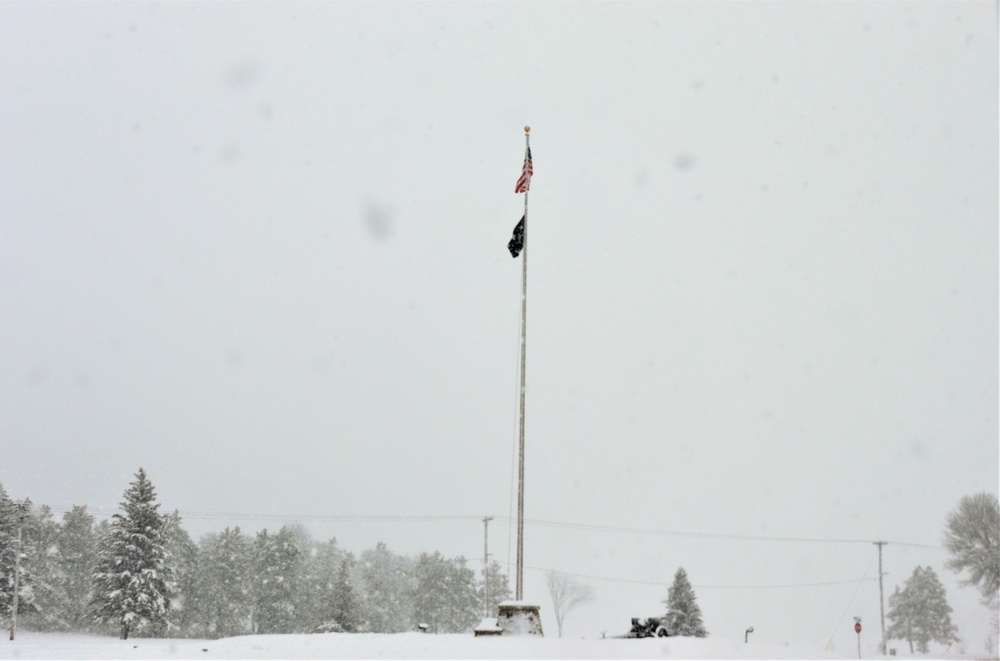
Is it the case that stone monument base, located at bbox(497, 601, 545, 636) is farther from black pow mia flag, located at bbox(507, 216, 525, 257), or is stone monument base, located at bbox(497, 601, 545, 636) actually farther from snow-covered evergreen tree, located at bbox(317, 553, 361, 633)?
snow-covered evergreen tree, located at bbox(317, 553, 361, 633)

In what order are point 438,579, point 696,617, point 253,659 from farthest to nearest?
point 438,579, point 696,617, point 253,659

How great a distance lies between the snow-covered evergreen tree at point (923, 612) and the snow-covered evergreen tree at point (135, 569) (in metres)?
61.3

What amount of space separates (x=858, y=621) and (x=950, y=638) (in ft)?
137

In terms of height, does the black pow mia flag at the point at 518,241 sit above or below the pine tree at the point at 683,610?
above

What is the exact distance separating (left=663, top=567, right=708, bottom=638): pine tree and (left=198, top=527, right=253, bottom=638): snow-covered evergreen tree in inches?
1171

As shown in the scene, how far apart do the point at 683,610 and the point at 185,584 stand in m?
34.4

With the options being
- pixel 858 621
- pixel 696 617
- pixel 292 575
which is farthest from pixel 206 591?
pixel 858 621

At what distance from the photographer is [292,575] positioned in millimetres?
64188

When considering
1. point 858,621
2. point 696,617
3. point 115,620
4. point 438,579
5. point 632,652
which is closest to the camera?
point 632,652

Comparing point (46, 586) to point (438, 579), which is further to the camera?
point (438, 579)

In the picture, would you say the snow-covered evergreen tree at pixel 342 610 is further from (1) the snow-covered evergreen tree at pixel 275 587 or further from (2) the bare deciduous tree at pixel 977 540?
(2) the bare deciduous tree at pixel 977 540

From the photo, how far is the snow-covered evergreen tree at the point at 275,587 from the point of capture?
6269 cm

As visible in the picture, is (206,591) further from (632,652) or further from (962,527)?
(632,652)

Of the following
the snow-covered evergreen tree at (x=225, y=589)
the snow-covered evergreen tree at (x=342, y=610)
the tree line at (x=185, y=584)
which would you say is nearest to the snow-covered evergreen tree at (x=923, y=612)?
the tree line at (x=185, y=584)
